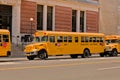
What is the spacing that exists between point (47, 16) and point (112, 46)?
13.9m

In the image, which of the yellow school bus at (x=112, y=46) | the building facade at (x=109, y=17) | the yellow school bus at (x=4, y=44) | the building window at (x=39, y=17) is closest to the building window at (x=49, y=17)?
the building window at (x=39, y=17)

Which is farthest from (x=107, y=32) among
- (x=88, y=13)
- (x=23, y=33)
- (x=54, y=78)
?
(x=54, y=78)

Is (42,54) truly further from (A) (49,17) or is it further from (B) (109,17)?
(B) (109,17)

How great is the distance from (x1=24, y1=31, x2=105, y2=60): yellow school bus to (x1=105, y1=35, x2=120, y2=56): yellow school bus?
101 centimetres

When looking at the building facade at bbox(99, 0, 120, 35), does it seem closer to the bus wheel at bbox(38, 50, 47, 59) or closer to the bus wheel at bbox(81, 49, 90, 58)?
the bus wheel at bbox(81, 49, 90, 58)

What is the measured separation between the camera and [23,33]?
49656mm

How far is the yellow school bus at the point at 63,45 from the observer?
34.4m

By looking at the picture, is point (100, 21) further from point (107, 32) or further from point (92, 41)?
point (92, 41)

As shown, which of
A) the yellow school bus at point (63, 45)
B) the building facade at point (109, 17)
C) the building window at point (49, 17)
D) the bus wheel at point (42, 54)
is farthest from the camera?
the building facade at point (109, 17)

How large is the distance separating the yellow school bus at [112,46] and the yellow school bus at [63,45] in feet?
3.32

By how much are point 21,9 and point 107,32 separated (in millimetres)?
21440

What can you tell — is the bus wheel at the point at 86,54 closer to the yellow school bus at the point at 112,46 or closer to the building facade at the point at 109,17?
the yellow school bus at the point at 112,46

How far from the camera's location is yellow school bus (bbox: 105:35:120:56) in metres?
42.7

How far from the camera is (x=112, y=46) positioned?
43094mm
